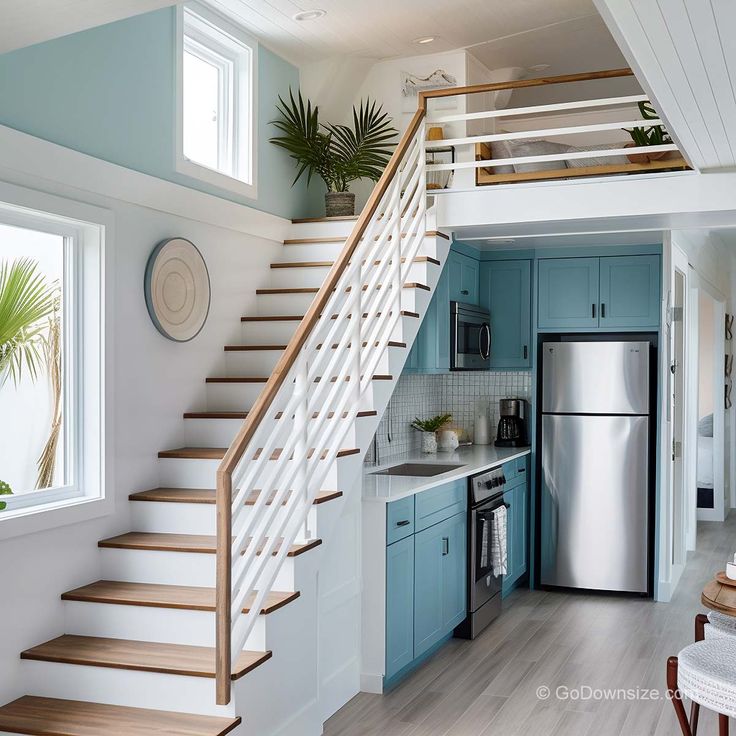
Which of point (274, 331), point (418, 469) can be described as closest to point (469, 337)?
point (418, 469)

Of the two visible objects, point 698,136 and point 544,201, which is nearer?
point 698,136

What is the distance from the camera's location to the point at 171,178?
4332 mm

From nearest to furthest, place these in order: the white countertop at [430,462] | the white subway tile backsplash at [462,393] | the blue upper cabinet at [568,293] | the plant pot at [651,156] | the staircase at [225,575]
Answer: the staircase at [225,575]
the white countertop at [430,462]
the plant pot at [651,156]
the blue upper cabinet at [568,293]
the white subway tile backsplash at [462,393]

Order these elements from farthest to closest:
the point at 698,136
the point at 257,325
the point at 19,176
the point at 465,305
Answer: the point at 465,305, the point at 257,325, the point at 698,136, the point at 19,176

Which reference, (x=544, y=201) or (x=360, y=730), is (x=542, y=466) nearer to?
(x=544, y=201)

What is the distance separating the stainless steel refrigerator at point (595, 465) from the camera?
20.3ft

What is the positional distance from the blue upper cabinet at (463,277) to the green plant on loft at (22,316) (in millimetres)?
2880

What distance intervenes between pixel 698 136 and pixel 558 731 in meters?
2.65

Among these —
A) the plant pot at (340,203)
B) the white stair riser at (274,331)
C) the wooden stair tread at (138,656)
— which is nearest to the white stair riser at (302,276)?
the white stair riser at (274,331)

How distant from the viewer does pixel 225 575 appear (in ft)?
9.86

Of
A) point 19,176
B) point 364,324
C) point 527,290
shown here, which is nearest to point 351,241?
point 364,324

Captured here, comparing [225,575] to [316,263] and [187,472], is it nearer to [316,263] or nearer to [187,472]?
[187,472]

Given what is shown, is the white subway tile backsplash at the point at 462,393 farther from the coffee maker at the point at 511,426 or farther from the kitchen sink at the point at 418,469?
the kitchen sink at the point at 418,469

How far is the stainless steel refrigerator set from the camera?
619cm
